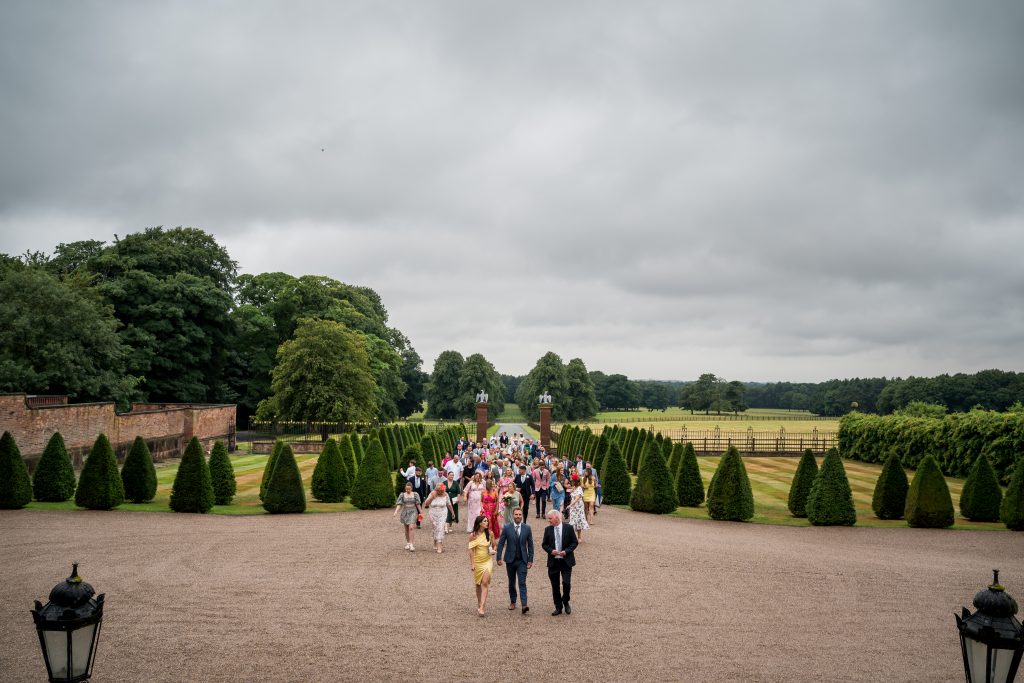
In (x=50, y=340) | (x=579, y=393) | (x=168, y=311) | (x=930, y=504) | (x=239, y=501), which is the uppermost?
(x=168, y=311)

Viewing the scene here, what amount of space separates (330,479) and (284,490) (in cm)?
306

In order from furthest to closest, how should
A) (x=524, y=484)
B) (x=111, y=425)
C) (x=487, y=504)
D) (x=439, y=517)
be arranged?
(x=111, y=425)
(x=524, y=484)
(x=439, y=517)
(x=487, y=504)

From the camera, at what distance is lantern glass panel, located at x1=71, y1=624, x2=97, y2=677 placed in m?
4.68

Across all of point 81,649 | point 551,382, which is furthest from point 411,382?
point 81,649

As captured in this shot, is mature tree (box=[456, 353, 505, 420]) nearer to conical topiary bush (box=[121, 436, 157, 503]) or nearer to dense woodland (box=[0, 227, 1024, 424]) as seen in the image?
dense woodland (box=[0, 227, 1024, 424])

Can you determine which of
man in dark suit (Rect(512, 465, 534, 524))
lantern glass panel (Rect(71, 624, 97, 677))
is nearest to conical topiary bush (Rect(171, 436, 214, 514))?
man in dark suit (Rect(512, 465, 534, 524))

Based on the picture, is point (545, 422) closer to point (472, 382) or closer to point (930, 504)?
point (930, 504)

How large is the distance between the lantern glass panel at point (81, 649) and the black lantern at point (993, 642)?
6.01 m

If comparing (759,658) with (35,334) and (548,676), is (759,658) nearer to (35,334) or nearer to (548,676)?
(548,676)

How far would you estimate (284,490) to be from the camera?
71.7 ft

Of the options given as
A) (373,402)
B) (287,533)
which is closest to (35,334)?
(373,402)

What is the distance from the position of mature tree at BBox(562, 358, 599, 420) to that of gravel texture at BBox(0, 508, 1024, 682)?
9457 cm

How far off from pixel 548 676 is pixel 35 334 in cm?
4060

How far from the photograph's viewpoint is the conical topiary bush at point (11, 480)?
68.2 feet
